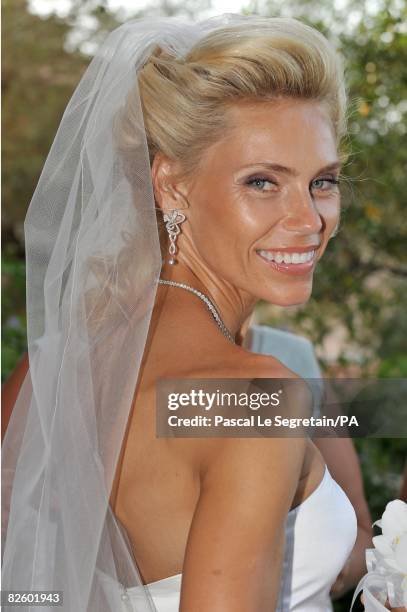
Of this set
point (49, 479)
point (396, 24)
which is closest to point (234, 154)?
point (49, 479)

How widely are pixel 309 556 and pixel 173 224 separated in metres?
0.62

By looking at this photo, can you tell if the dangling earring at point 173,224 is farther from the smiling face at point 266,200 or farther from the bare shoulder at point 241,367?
the bare shoulder at point 241,367

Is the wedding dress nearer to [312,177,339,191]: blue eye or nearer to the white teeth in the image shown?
the white teeth

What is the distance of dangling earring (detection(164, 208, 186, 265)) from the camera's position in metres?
1.51

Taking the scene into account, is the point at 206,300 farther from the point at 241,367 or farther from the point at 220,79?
the point at 220,79

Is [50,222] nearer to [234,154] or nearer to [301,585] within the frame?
[234,154]

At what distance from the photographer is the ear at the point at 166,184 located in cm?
149

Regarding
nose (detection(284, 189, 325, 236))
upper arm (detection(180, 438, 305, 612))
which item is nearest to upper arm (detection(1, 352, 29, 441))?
nose (detection(284, 189, 325, 236))

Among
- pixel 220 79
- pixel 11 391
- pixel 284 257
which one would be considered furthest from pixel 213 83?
pixel 11 391

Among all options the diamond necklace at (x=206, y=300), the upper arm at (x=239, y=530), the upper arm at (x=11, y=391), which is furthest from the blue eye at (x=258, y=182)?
the upper arm at (x=11, y=391)

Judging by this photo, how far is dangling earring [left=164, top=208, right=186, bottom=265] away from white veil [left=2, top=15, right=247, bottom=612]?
0.14 meters

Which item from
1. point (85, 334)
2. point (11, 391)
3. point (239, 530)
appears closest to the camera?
point (239, 530)

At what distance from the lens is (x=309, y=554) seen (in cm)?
135

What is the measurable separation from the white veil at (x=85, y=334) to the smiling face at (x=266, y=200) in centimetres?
14
